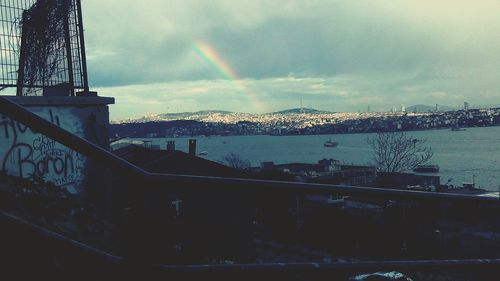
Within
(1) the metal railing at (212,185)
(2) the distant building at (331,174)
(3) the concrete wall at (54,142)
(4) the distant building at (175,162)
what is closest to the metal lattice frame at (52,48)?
(3) the concrete wall at (54,142)

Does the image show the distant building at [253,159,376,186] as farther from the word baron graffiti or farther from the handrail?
the handrail

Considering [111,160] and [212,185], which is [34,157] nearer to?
[111,160]

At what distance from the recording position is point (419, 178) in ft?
178

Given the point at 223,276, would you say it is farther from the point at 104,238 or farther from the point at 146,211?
the point at 104,238

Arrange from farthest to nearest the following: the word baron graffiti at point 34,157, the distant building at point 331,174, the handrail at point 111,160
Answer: the distant building at point 331,174 → the word baron graffiti at point 34,157 → the handrail at point 111,160

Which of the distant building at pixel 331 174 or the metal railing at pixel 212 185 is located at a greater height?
the metal railing at pixel 212 185

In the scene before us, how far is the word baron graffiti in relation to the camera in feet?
19.2

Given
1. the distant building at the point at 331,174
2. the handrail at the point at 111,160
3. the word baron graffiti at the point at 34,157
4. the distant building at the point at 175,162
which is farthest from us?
the distant building at the point at 331,174

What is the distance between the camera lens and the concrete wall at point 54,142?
589cm

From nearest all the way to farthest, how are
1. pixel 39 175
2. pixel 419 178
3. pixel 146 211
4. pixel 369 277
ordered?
1. pixel 146 211
2. pixel 369 277
3. pixel 39 175
4. pixel 419 178

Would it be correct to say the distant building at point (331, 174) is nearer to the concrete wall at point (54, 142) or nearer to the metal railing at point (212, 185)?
the concrete wall at point (54, 142)

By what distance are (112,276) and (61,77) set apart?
5.90 metres

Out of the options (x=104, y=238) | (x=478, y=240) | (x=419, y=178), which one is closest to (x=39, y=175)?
(x=104, y=238)

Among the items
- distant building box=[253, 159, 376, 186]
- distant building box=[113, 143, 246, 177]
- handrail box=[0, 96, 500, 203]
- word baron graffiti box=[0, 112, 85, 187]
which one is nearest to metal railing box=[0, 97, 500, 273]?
handrail box=[0, 96, 500, 203]
